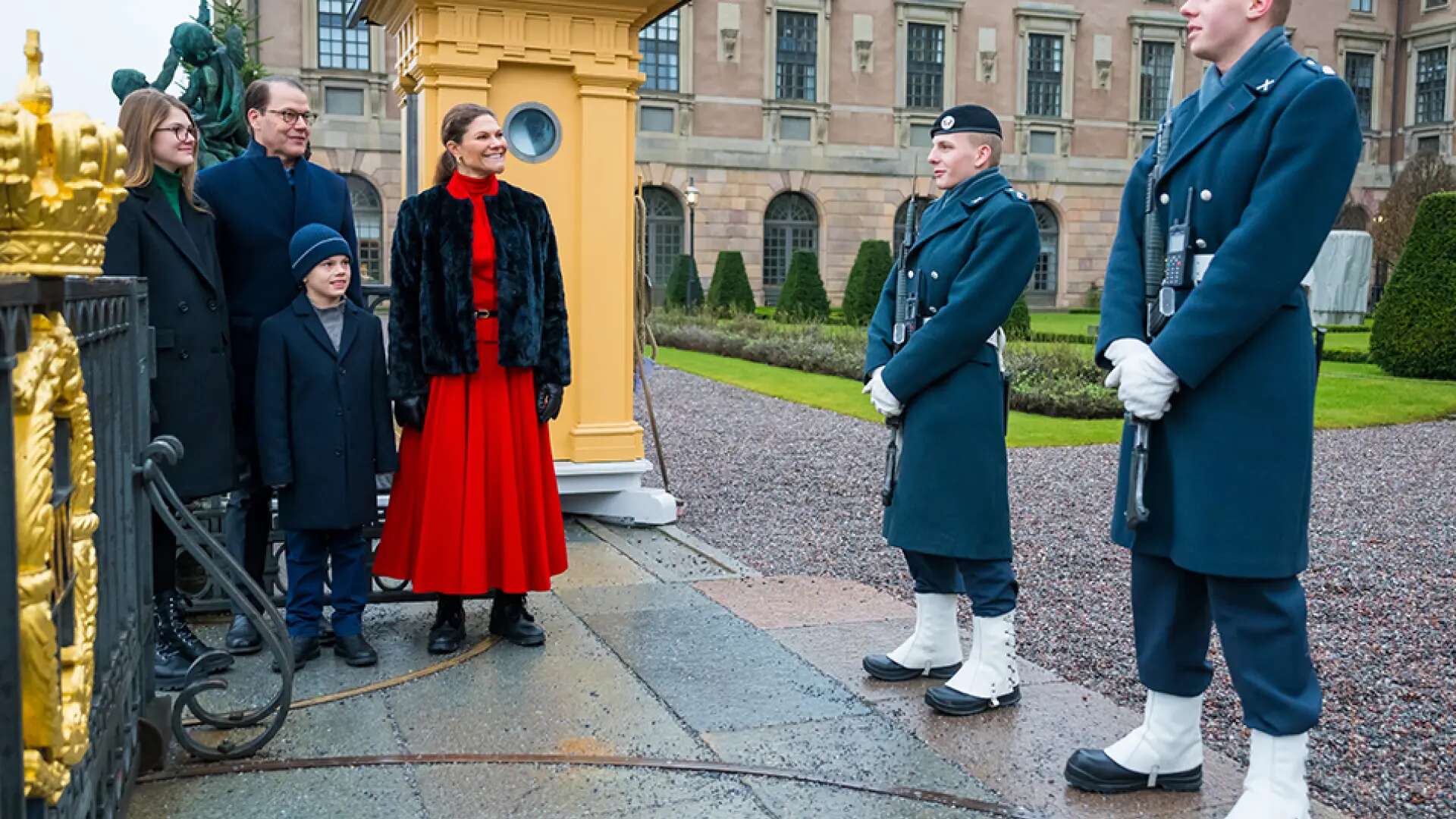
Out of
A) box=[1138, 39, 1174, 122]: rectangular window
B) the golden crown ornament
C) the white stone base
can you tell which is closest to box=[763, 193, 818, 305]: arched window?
box=[1138, 39, 1174, 122]: rectangular window

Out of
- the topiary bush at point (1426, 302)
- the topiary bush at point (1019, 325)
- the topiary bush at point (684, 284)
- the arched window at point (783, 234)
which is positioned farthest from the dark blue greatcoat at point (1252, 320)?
the arched window at point (783, 234)

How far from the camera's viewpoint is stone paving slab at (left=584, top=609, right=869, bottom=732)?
396 centimetres

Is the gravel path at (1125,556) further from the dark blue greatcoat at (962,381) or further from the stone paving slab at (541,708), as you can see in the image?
the stone paving slab at (541,708)

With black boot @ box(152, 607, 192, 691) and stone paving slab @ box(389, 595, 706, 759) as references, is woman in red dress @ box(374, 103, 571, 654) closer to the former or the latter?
stone paving slab @ box(389, 595, 706, 759)

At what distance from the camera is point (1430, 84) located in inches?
1619

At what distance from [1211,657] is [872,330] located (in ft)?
6.15

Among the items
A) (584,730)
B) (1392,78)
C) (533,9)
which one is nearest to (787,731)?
(584,730)

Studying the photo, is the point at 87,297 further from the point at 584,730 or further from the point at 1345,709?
the point at 1345,709

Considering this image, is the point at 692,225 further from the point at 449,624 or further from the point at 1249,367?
the point at 1249,367

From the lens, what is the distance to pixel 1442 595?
5996 millimetres

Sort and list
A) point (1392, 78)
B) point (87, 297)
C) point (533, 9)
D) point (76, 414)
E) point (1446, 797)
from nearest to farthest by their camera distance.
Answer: point (76, 414) → point (87, 297) → point (1446, 797) → point (533, 9) → point (1392, 78)

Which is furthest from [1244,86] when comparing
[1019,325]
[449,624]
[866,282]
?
[866,282]

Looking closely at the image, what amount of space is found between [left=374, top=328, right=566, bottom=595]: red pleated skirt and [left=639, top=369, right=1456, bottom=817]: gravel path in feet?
6.18

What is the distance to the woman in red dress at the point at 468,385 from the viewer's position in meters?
4.50
